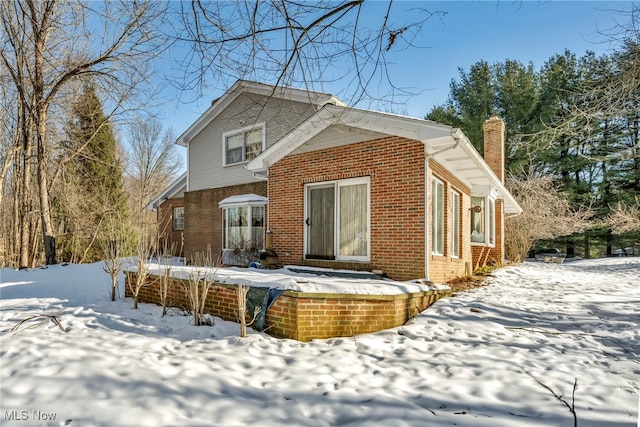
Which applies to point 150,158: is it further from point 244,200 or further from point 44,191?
point 244,200

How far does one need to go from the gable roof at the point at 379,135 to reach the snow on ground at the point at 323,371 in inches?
116

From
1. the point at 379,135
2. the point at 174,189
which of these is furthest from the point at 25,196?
the point at 379,135

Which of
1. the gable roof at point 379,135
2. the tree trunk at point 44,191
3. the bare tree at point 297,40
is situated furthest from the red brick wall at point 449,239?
the tree trunk at point 44,191

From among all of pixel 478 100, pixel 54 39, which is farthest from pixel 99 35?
pixel 478 100

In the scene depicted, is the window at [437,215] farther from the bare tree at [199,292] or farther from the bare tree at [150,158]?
the bare tree at [150,158]

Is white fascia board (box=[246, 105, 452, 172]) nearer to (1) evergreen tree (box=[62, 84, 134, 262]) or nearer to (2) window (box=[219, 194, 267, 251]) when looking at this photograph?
(2) window (box=[219, 194, 267, 251])

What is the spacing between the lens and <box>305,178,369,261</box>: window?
7402 mm

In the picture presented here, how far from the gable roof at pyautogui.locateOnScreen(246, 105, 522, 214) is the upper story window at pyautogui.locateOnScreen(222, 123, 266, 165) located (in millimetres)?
4438

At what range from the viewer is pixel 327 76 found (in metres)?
4.32

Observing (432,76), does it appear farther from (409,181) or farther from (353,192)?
(353,192)

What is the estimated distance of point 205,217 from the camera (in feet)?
48.8

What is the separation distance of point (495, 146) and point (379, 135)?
9393 mm

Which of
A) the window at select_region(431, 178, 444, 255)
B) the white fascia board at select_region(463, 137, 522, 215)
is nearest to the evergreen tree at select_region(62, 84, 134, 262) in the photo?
the window at select_region(431, 178, 444, 255)

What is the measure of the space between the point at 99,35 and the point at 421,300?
10790 mm
